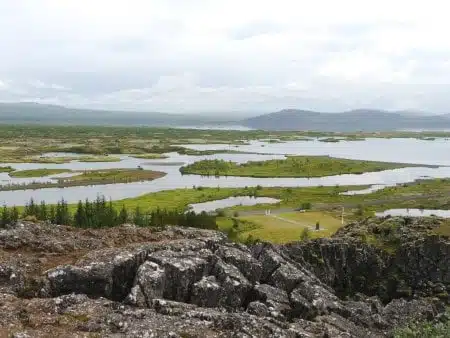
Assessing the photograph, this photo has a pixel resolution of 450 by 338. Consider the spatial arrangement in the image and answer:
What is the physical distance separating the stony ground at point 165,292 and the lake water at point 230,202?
72430mm

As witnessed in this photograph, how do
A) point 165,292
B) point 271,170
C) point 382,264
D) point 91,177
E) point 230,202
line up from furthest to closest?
point 271,170
point 91,177
point 230,202
point 382,264
point 165,292

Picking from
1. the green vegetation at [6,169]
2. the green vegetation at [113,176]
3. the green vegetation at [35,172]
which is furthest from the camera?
the green vegetation at [6,169]

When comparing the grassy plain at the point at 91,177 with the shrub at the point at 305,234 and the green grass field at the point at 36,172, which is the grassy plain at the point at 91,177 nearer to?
the green grass field at the point at 36,172

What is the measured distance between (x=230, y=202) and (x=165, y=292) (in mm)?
94550

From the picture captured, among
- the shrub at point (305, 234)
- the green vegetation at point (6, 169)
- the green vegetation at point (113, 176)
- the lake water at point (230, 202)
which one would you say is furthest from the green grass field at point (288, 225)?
the green vegetation at point (6, 169)

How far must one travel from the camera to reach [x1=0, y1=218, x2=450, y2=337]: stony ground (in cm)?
2486

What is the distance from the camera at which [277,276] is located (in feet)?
115

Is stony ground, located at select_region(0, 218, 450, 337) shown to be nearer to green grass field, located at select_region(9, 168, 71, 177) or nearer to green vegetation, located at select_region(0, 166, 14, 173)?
green grass field, located at select_region(9, 168, 71, 177)

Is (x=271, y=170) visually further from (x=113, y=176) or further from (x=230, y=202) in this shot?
(x=230, y=202)

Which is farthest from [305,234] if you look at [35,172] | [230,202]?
[35,172]

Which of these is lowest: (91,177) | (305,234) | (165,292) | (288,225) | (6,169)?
(288,225)

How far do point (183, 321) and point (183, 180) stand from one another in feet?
456

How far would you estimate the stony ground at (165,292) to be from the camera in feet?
81.6

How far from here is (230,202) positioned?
12419 centimetres
